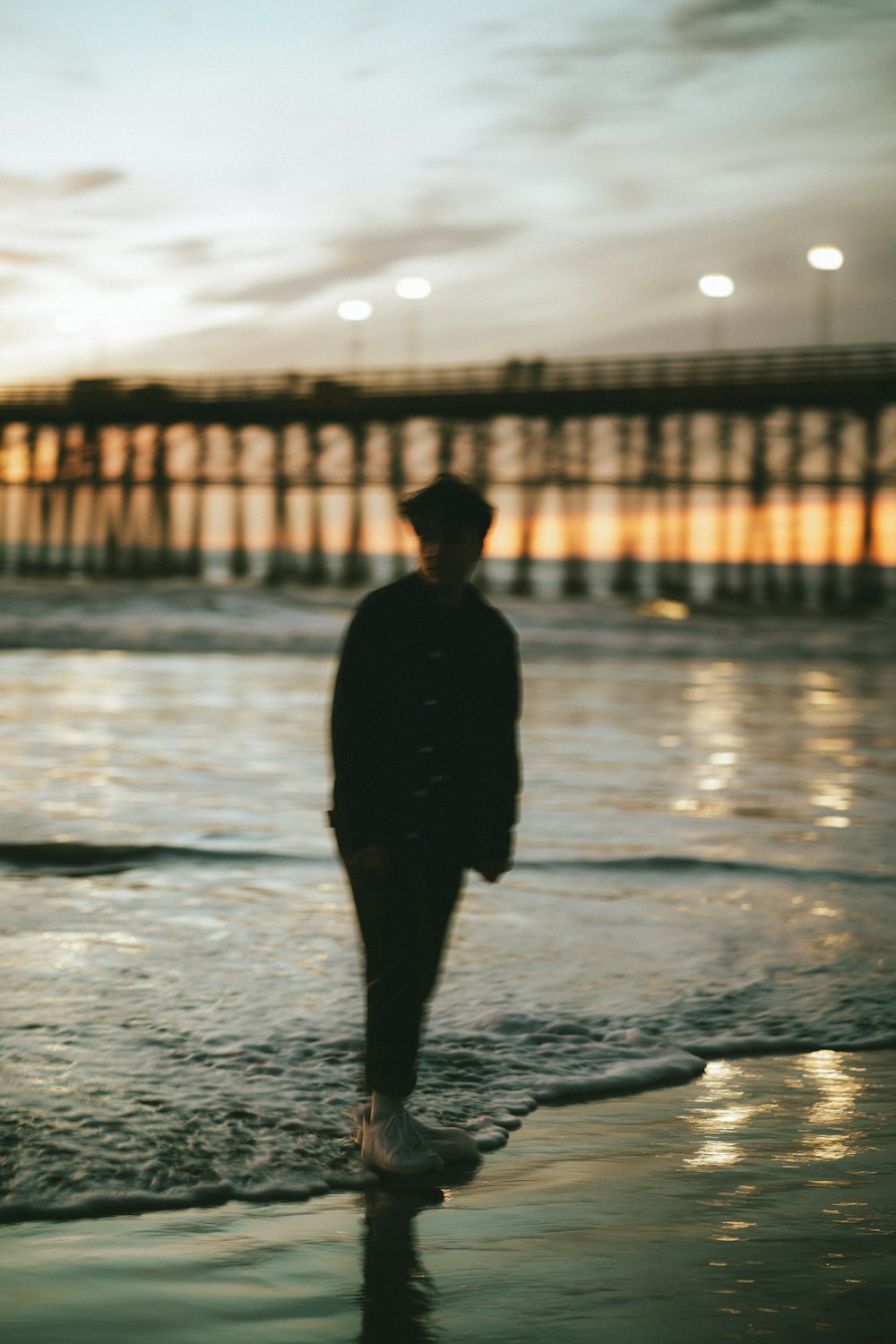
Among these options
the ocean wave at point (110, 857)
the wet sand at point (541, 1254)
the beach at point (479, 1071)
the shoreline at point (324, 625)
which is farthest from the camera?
the shoreline at point (324, 625)

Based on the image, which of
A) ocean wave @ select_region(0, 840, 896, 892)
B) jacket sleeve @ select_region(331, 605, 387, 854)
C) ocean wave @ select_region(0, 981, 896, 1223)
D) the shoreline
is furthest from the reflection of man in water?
the shoreline

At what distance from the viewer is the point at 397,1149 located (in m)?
3.05

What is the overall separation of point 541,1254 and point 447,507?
4.33 ft

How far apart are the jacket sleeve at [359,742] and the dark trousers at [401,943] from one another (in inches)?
2.8

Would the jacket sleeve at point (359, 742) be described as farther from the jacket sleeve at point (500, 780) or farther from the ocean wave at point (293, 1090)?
the ocean wave at point (293, 1090)

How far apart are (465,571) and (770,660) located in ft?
67.9

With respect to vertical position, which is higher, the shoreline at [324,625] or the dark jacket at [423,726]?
the dark jacket at [423,726]

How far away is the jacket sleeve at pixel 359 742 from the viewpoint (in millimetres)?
3039

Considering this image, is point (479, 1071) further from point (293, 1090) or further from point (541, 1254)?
point (541, 1254)

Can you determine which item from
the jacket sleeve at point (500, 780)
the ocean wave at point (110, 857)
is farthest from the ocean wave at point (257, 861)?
the jacket sleeve at point (500, 780)

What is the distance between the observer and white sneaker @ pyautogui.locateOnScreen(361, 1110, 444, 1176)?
3.04m

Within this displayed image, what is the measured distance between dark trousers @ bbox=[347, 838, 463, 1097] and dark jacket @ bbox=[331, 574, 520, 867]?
5cm

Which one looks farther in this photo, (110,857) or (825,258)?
(825,258)

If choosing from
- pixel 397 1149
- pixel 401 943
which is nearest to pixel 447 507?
pixel 401 943
